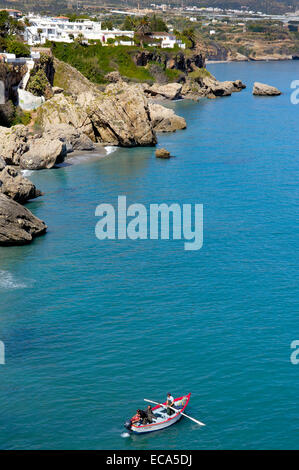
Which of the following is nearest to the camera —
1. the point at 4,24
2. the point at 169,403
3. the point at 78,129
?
the point at 169,403

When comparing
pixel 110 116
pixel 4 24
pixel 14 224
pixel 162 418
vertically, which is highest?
pixel 4 24

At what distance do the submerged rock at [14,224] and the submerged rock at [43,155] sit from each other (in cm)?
3372

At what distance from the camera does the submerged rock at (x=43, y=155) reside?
102 metres

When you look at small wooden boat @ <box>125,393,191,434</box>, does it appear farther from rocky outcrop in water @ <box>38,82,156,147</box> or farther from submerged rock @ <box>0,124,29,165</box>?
rocky outcrop in water @ <box>38,82,156,147</box>

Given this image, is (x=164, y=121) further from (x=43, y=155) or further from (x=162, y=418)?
(x=162, y=418)

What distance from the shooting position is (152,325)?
169ft

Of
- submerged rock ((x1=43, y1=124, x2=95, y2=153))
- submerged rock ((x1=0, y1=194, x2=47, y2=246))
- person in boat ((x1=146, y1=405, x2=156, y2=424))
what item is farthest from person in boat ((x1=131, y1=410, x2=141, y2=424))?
submerged rock ((x1=43, y1=124, x2=95, y2=153))

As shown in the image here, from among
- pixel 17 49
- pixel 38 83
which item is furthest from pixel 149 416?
pixel 17 49

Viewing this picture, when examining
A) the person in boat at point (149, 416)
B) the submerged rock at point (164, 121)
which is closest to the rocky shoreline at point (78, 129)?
the submerged rock at point (164, 121)

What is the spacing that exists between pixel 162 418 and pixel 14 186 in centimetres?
4681

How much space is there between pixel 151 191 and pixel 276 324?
42.8 metres

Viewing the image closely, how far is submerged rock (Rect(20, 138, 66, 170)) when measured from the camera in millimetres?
102438

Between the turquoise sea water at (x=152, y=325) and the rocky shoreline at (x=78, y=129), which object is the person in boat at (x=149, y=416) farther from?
the rocky shoreline at (x=78, y=129)

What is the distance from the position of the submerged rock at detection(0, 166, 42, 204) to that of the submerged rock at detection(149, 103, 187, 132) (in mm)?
65316
